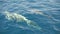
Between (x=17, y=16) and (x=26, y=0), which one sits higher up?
(x=26, y=0)

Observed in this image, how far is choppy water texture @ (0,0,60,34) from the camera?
5.36 metres

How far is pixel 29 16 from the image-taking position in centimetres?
588

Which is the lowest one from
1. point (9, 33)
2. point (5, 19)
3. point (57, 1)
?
point (9, 33)

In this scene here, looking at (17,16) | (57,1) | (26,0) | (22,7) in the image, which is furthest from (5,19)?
(57,1)

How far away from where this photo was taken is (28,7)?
6.36 meters

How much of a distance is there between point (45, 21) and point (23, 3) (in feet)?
4.43

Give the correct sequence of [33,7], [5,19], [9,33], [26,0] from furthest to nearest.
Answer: [26,0]
[33,7]
[5,19]
[9,33]

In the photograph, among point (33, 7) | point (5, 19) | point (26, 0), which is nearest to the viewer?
point (5, 19)

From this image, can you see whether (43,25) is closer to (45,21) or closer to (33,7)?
(45,21)

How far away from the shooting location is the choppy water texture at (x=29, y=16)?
17.6 feet

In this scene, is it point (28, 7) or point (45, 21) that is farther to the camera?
point (28, 7)

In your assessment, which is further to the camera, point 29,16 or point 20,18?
point 29,16

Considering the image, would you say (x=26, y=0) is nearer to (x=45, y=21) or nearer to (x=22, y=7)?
(x=22, y=7)

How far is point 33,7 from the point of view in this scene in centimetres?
634
